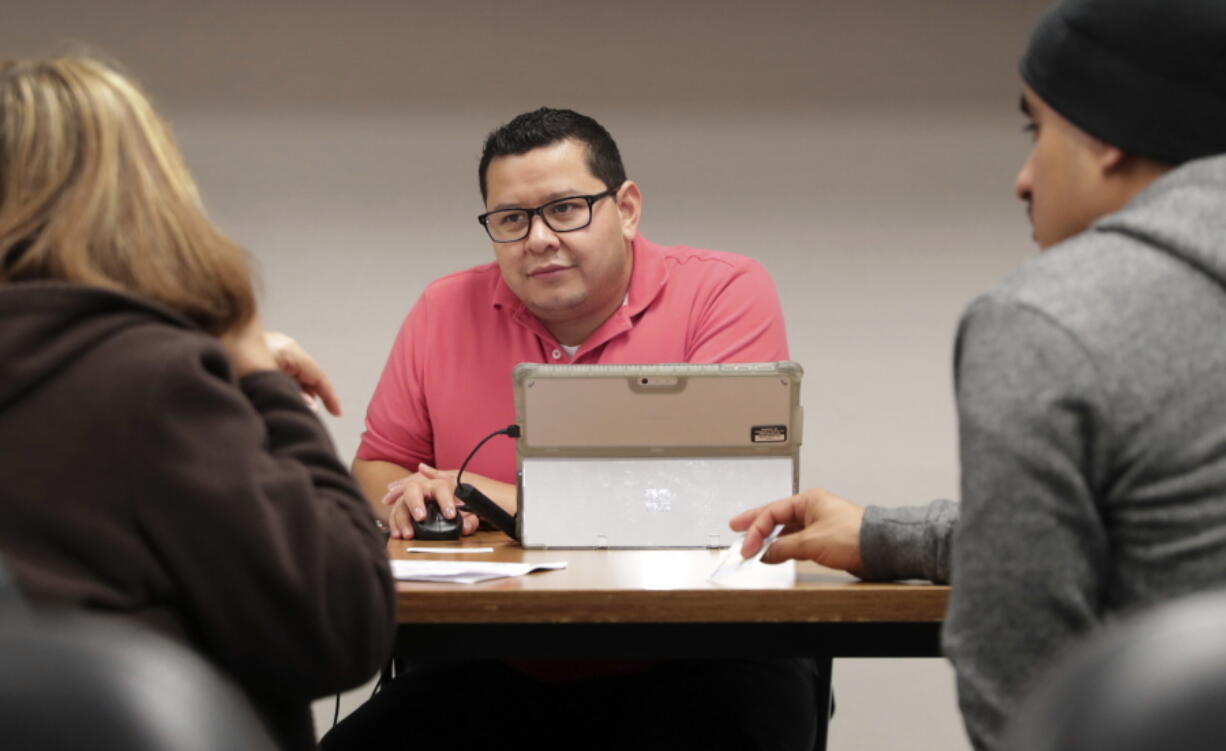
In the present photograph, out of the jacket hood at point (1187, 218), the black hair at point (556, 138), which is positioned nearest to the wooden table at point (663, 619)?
the jacket hood at point (1187, 218)

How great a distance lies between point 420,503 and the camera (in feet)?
6.61

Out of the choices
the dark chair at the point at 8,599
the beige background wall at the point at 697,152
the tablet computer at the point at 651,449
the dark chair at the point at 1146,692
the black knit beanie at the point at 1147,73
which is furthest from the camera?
the beige background wall at the point at 697,152

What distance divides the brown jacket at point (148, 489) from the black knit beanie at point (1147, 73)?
792 mm

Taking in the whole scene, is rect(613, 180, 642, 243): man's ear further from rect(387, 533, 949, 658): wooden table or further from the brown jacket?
the brown jacket

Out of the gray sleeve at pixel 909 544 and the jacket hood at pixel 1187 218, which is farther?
the gray sleeve at pixel 909 544

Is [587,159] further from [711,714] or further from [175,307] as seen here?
[175,307]

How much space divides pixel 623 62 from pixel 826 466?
1.23m

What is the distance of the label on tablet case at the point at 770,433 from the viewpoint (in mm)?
1817

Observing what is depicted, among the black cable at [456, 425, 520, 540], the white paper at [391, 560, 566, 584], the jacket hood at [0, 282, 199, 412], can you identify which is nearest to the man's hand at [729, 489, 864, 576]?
the white paper at [391, 560, 566, 584]

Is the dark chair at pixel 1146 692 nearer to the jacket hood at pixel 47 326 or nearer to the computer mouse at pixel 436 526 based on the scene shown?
the jacket hood at pixel 47 326

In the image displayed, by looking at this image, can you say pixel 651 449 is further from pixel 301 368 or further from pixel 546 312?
pixel 546 312

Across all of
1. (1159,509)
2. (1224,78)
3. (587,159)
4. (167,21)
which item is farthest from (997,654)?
(167,21)

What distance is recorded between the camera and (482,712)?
194 cm

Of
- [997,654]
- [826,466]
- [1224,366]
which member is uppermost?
[1224,366]
